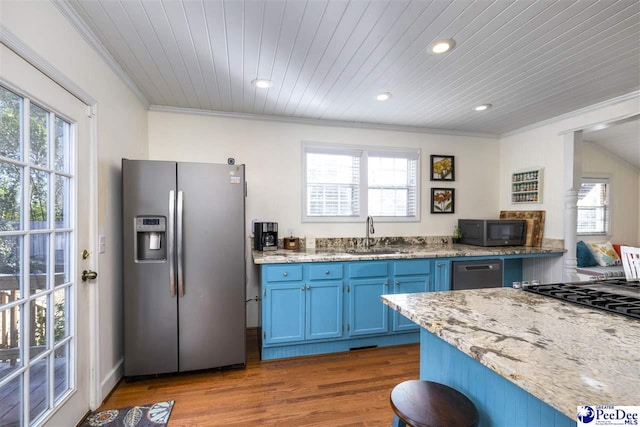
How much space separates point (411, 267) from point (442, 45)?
6.46ft

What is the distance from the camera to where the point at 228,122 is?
3.26 meters

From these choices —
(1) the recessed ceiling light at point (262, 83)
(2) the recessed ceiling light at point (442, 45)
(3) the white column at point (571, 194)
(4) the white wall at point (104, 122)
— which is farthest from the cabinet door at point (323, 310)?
(3) the white column at point (571, 194)

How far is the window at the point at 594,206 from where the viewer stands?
4727 millimetres

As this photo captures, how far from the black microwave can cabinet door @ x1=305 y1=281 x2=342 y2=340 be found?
1.95 meters

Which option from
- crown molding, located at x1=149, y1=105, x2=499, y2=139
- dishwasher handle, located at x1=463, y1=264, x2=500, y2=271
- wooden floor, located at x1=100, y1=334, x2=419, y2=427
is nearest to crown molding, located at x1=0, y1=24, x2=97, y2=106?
crown molding, located at x1=149, y1=105, x2=499, y2=139

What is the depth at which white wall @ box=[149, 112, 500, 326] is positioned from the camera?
3.16m

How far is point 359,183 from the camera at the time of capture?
365 centimetres

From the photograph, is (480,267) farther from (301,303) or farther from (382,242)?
(301,303)

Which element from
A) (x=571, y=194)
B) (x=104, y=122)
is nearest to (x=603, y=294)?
(x=571, y=194)

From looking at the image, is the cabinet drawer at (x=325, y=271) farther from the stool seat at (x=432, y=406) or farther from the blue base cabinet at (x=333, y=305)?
the stool seat at (x=432, y=406)

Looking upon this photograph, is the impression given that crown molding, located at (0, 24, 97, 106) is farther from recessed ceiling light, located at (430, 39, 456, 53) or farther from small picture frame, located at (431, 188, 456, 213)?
small picture frame, located at (431, 188, 456, 213)

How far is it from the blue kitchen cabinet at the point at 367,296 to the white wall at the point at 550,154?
7.29 feet

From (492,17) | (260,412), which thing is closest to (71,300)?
(260,412)

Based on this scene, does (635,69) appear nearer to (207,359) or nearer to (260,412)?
(260,412)
